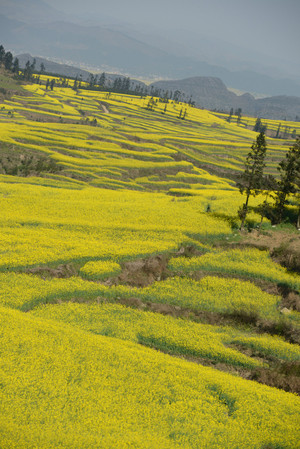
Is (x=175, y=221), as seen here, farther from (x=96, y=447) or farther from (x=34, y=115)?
(x=34, y=115)

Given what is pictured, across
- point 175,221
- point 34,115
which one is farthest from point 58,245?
point 34,115

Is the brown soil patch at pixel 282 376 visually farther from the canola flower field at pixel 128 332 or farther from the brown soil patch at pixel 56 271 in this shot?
the brown soil patch at pixel 56 271

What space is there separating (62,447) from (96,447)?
139cm

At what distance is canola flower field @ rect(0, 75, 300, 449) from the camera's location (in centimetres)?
1614

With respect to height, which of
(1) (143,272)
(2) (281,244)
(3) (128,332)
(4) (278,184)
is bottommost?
(3) (128,332)

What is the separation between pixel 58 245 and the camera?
3391 centimetres

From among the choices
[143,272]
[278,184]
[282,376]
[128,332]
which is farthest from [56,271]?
[278,184]

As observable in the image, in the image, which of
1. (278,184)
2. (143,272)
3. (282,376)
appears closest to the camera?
(282,376)

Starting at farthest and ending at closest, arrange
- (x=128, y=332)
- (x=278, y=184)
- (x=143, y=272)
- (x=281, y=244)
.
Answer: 1. (x=278, y=184)
2. (x=281, y=244)
3. (x=143, y=272)
4. (x=128, y=332)

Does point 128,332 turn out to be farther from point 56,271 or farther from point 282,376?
point 282,376

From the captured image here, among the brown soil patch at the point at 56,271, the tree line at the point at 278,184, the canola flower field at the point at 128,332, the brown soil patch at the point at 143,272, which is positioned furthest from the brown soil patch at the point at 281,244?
the brown soil patch at the point at 56,271

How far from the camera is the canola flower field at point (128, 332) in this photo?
1614 centimetres

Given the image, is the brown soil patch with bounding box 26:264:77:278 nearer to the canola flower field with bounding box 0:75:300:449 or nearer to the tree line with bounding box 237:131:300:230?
the canola flower field with bounding box 0:75:300:449

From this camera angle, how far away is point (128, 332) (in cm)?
2420
